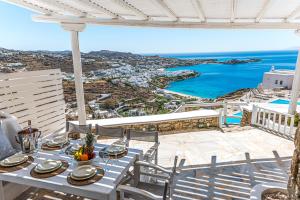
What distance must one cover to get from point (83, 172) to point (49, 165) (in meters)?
0.42

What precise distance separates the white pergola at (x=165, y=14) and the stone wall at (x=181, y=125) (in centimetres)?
155

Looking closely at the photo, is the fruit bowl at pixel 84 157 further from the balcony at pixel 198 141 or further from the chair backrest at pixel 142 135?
the balcony at pixel 198 141

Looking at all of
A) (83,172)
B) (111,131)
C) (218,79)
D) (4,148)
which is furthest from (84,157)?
(218,79)

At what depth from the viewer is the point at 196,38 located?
28594 millimetres

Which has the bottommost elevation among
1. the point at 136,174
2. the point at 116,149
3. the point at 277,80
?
the point at 277,80

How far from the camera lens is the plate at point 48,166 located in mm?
2107

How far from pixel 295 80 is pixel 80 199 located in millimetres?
5513

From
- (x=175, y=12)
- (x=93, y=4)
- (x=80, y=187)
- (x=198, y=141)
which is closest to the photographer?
(x=80, y=187)

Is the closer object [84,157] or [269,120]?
[84,157]

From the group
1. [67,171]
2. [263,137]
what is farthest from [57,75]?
[263,137]

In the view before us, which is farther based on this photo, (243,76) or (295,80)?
(243,76)

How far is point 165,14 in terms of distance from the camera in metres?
4.04

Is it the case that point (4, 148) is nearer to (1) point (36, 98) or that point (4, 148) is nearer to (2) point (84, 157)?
(2) point (84, 157)

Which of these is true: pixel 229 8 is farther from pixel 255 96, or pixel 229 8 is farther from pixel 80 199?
pixel 255 96
